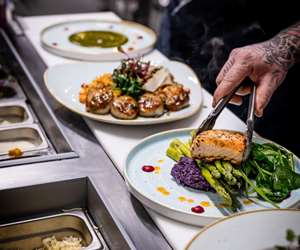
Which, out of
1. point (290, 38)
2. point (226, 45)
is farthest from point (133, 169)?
point (226, 45)

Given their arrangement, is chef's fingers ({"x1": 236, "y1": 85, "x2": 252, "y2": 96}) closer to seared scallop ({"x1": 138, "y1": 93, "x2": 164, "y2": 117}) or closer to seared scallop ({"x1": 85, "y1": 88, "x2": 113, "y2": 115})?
seared scallop ({"x1": 138, "y1": 93, "x2": 164, "y2": 117})

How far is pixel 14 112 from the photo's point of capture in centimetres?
211

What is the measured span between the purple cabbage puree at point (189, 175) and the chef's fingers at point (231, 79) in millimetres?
241

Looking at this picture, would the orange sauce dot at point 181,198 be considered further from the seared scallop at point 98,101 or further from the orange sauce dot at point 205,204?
the seared scallop at point 98,101

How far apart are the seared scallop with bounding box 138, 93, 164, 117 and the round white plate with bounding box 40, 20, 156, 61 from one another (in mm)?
601

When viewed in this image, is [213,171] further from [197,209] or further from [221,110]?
[221,110]

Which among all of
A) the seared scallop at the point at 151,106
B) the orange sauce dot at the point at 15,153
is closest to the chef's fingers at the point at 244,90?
the seared scallop at the point at 151,106

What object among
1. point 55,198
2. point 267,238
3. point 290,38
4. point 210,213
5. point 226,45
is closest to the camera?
point 267,238

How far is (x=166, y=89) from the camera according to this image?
1991mm

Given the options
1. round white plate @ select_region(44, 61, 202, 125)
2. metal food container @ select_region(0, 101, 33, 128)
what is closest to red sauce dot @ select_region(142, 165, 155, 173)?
round white plate @ select_region(44, 61, 202, 125)

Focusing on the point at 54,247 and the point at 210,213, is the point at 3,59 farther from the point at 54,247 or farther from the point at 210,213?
the point at 210,213

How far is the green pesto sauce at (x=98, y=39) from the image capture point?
102 inches

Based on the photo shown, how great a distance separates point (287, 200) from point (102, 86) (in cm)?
86

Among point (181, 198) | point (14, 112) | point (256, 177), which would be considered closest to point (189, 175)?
point (181, 198)
